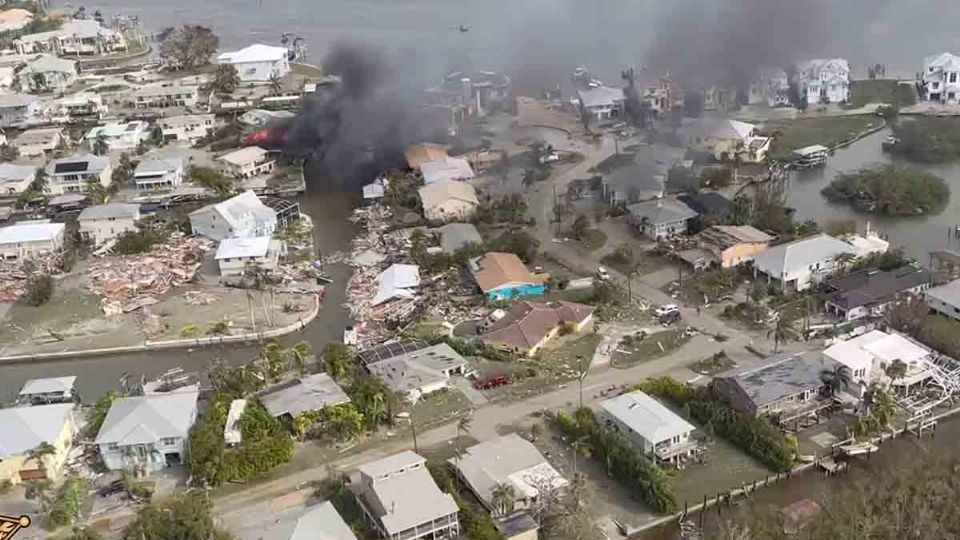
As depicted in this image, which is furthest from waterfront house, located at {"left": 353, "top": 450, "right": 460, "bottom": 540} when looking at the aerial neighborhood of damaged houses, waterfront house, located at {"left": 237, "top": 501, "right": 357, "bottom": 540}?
waterfront house, located at {"left": 237, "top": 501, "right": 357, "bottom": 540}

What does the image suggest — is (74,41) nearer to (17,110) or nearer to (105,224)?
(17,110)

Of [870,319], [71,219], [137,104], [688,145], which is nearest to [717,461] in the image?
[870,319]

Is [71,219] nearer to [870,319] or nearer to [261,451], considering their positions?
[261,451]

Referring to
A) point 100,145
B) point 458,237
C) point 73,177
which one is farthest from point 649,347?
point 100,145

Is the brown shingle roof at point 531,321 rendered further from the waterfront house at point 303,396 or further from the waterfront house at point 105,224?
the waterfront house at point 105,224

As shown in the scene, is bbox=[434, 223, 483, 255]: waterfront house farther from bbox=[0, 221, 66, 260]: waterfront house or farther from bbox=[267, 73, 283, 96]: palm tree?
bbox=[267, 73, 283, 96]: palm tree
